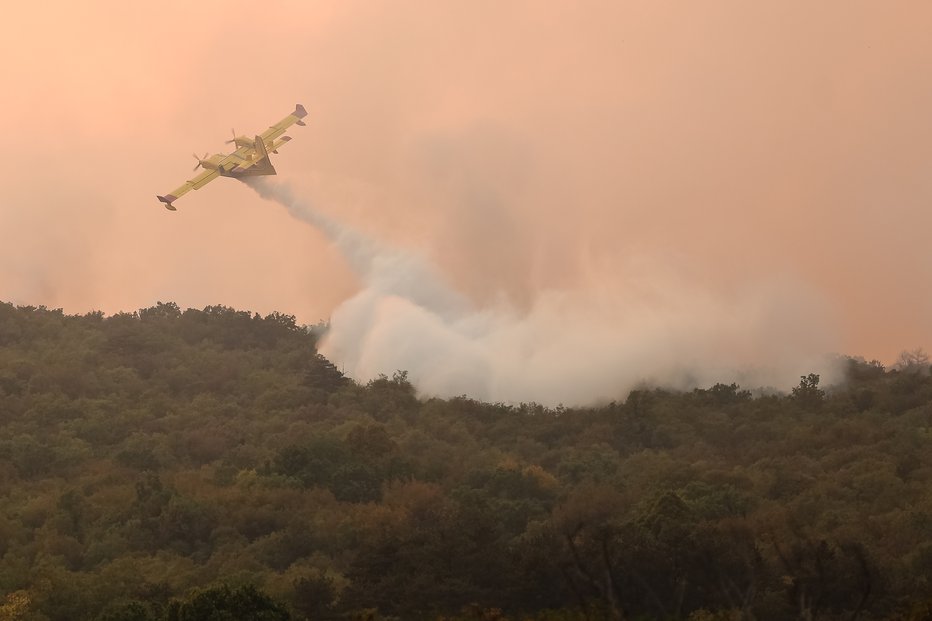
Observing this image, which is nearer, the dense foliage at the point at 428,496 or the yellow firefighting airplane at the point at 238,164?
the dense foliage at the point at 428,496

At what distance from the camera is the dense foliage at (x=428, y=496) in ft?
166

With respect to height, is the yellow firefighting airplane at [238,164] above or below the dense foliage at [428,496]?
above

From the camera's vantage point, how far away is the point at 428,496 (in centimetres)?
6994

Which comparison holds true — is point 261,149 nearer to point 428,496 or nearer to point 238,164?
point 238,164

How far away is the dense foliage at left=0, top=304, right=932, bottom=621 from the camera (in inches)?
1997

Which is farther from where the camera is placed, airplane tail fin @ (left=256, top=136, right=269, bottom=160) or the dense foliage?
airplane tail fin @ (left=256, top=136, right=269, bottom=160)

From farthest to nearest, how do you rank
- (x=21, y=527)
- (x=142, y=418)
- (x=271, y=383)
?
(x=271, y=383) < (x=142, y=418) < (x=21, y=527)

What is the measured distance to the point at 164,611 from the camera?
48.1m

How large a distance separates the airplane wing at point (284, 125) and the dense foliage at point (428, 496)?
15.6 meters

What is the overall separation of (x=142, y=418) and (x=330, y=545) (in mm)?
36301

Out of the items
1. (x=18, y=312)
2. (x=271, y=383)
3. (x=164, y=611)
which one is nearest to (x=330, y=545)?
(x=164, y=611)

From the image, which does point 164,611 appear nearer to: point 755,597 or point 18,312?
point 755,597

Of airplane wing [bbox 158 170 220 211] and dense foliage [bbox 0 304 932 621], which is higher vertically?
airplane wing [bbox 158 170 220 211]

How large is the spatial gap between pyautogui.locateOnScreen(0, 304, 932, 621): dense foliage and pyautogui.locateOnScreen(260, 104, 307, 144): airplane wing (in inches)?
615
